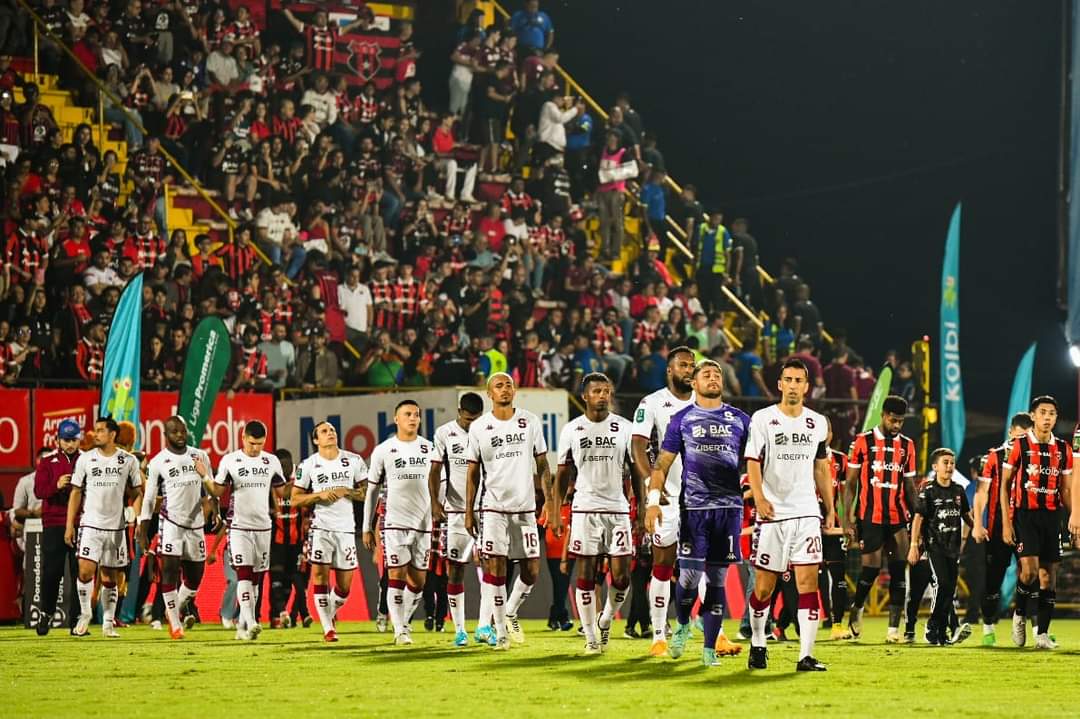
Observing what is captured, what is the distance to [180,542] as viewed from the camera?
742 inches

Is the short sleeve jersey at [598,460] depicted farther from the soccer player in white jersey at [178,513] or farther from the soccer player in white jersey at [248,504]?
the soccer player in white jersey at [178,513]

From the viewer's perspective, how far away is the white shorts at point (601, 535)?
50.2 ft

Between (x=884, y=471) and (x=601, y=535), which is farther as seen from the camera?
(x=884, y=471)

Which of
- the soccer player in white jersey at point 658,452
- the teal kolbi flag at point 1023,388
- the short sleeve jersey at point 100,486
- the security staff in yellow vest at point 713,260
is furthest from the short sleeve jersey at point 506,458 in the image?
the security staff in yellow vest at point 713,260

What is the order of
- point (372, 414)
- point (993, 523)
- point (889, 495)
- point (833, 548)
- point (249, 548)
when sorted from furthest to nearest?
point (372, 414) < point (833, 548) < point (249, 548) < point (889, 495) < point (993, 523)

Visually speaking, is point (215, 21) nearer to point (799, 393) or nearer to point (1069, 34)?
point (1069, 34)

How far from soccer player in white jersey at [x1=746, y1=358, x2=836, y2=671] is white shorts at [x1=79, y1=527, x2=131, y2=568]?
28.9ft

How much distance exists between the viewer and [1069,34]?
86.1ft

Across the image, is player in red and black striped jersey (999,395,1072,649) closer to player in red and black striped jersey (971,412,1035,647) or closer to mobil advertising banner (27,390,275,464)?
player in red and black striped jersey (971,412,1035,647)

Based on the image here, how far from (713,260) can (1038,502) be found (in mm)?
16799

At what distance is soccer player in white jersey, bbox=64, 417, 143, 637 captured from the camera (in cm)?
1958

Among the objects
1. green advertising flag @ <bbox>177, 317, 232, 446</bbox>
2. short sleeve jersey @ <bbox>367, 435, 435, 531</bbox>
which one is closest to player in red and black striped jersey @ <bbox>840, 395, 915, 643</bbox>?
short sleeve jersey @ <bbox>367, 435, 435, 531</bbox>

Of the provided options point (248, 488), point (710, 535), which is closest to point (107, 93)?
point (248, 488)

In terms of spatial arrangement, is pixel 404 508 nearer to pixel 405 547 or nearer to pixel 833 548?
pixel 405 547
